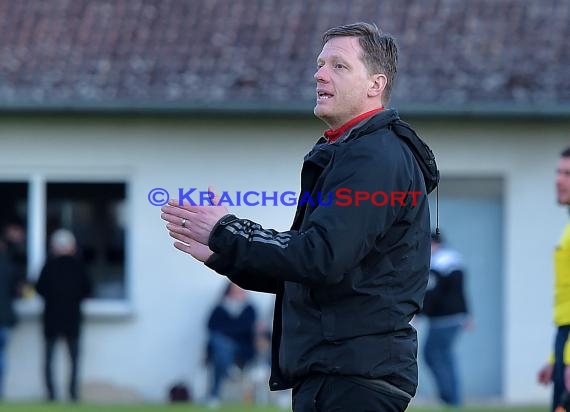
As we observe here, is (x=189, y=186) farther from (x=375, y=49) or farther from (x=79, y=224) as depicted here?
(x=375, y=49)

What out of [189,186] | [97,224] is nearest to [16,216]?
[97,224]

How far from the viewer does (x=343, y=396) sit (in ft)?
13.6

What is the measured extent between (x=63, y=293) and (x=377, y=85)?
11241 millimetres

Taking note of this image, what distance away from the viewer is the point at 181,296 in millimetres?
15828

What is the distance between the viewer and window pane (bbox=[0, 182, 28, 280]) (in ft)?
52.5

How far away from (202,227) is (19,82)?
11.7m

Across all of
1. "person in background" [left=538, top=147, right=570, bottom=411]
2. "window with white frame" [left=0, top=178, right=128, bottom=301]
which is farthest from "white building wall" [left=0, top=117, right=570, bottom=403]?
"person in background" [left=538, top=147, right=570, bottom=411]

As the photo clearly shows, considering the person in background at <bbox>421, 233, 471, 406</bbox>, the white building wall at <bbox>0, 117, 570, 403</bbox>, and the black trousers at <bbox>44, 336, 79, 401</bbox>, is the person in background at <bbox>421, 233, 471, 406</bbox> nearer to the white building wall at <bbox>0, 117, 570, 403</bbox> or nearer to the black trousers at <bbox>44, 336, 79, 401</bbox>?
the white building wall at <bbox>0, 117, 570, 403</bbox>

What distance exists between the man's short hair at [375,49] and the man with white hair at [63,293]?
1116cm

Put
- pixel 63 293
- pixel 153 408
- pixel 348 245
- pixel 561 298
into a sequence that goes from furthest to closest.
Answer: pixel 63 293 < pixel 153 408 < pixel 561 298 < pixel 348 245

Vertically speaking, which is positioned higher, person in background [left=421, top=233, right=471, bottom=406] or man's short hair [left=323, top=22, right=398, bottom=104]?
man's short hair [left=323, top=22, right=398, bottom=104]

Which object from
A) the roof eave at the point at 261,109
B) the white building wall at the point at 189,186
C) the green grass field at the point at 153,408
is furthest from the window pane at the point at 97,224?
the green grass field at the point at 153,408

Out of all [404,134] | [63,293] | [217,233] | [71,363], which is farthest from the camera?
[71,363]

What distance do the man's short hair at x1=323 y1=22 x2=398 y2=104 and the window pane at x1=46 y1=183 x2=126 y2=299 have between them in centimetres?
1188
